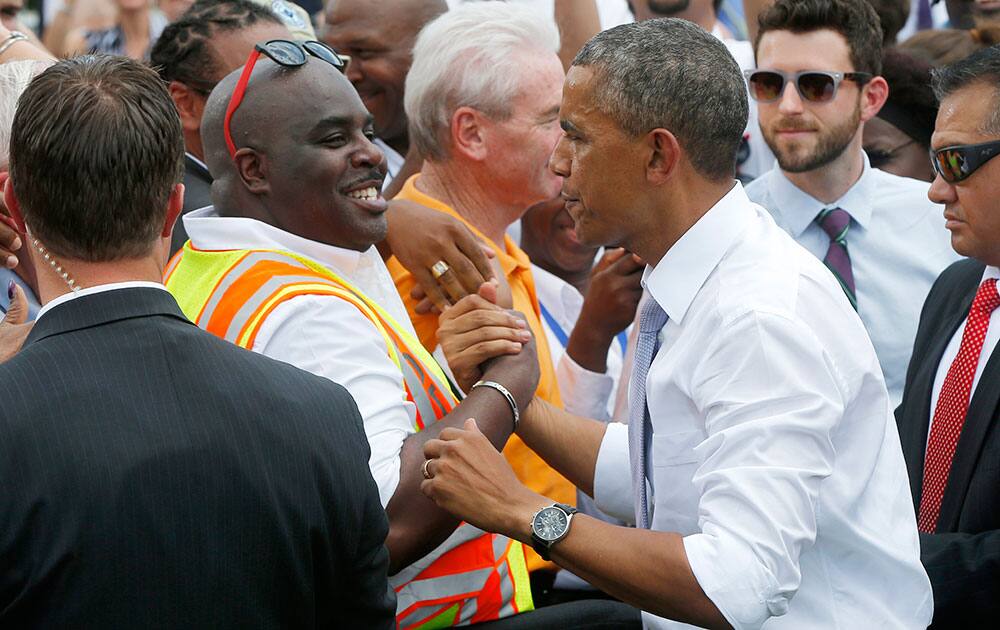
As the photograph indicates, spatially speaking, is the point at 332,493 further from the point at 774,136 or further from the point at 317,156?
the point at 774,136

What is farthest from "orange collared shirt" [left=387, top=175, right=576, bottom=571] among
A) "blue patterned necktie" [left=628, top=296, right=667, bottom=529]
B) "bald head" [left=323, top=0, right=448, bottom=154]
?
"bald head" [left=323, top=0, right=448, bottom=154]

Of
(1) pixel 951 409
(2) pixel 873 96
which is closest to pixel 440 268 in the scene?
(1) pixel 951 409

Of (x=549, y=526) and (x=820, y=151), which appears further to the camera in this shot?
(x=820, y=151)

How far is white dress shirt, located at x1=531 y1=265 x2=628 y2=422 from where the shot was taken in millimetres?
4277

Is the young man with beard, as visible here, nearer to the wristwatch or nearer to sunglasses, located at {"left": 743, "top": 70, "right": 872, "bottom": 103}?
sunglasses, located at {"left": 743, "top": 70, "right": 872, "bottom": 103}

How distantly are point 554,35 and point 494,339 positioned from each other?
1.61m

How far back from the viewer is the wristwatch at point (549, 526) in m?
2.55

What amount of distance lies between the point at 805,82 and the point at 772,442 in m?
3.09

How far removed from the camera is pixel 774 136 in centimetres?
515

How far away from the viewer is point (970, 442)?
353 centimetres

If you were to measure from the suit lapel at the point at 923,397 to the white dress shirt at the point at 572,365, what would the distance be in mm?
997

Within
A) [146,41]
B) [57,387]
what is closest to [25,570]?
[57,387]

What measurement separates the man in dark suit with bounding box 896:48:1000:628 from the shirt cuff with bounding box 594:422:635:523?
0.81 metres

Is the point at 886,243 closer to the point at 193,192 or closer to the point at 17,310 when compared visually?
the point at 193,192
